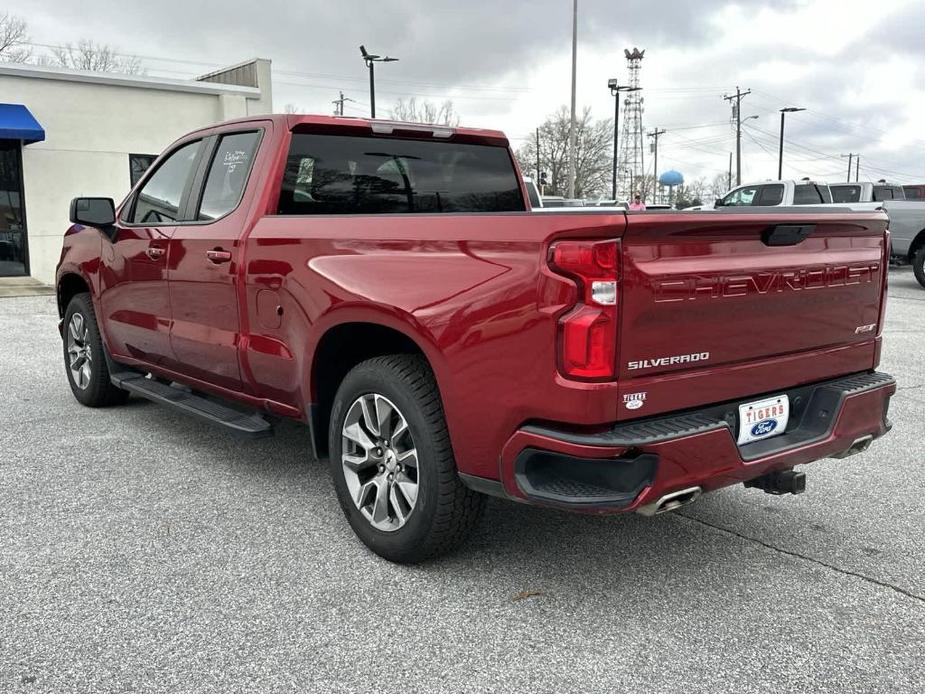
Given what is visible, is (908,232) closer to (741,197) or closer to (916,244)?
(916,244)

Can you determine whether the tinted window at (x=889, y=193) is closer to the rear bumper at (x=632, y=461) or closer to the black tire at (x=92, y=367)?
the black tire at (x=92, y=367)

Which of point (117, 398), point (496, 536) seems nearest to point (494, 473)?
point (496, 536)

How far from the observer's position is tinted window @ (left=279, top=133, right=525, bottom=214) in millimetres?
4070

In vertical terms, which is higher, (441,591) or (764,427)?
(764,427)

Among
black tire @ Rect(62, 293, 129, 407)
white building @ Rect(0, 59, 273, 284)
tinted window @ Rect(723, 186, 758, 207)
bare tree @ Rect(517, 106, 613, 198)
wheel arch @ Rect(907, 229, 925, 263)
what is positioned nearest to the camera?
black tire @ Rect(62, 293, 129, 407)

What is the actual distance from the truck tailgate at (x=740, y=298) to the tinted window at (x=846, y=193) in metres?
17.0

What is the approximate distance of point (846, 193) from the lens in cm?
1880

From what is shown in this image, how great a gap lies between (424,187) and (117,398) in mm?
2953

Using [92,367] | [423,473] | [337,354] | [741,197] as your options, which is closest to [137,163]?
[741,197]

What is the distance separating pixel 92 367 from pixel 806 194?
16.6 meters

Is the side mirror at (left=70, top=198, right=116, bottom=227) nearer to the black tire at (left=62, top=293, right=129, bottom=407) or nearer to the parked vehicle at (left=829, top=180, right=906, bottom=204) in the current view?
the black tire at (left=62, top=293, right=129, bottom=407)

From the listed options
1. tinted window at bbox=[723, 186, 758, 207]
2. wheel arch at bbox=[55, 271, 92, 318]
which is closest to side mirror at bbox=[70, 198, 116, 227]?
wheel arch at bbox=[55, 271, 92, 318]

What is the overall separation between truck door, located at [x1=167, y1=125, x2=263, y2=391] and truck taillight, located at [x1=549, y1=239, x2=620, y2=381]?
1.97m

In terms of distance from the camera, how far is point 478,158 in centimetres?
468
